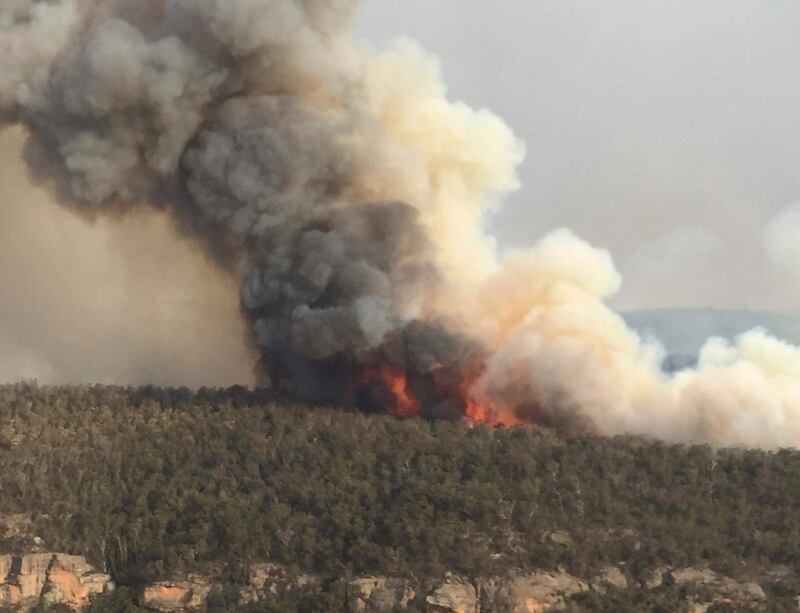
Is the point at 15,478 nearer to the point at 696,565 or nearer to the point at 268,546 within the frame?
the point at 268,546

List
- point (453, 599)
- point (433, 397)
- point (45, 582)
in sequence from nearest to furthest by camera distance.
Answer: point (453, 599)
point (45, 582)
point (433, 397)

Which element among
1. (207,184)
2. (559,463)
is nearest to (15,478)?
(207,184)

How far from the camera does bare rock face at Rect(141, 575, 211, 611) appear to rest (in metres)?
60.7

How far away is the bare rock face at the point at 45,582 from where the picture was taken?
6269 centimetres

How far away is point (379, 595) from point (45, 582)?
1479cm

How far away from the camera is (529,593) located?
58000mm

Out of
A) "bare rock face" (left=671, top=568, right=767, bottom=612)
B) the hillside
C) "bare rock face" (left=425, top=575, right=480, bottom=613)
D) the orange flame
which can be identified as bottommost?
Answer: "bare rock face" (left=425, top=575, right=480, bottom=613)

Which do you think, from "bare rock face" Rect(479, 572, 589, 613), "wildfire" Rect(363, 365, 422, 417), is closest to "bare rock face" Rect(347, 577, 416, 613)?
"bare rock face" Rect(479, 572, 589, 613)

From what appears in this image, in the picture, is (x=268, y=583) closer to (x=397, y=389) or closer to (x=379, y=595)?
(x=379, y=595)

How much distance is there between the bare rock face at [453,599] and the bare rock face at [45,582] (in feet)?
47.1

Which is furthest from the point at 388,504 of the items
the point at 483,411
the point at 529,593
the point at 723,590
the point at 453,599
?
the point at 723,590

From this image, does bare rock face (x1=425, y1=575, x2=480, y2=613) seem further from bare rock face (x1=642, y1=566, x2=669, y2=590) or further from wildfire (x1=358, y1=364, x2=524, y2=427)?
wildfire (x1=358, y1=364, x2=524, y2=427)

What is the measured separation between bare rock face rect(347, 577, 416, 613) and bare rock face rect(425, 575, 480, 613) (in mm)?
860

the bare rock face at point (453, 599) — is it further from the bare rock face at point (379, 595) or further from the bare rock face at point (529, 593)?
the bare rock face at point (379, 595)
